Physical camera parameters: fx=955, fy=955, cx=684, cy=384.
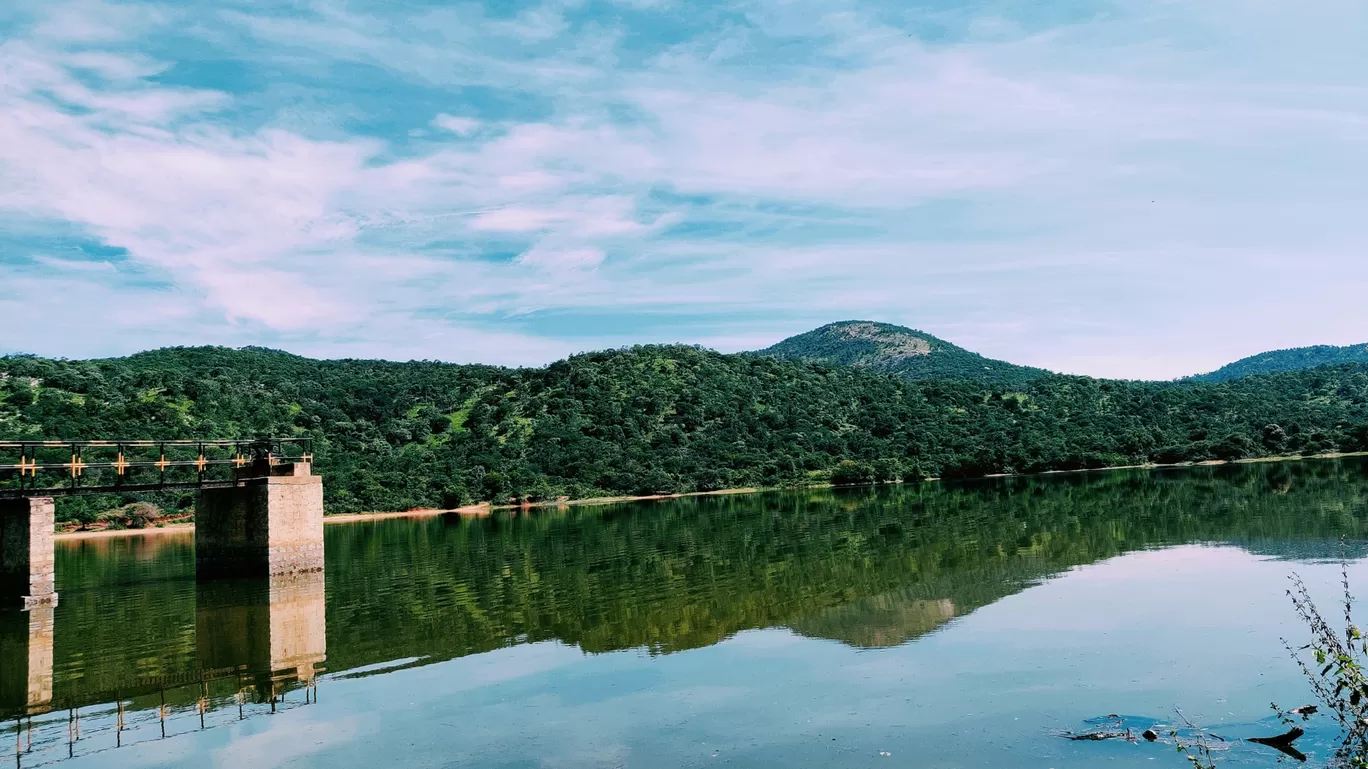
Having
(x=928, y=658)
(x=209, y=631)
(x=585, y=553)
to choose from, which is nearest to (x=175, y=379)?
(x=585, y=553)

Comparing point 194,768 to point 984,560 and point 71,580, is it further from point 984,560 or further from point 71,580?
point 71,580

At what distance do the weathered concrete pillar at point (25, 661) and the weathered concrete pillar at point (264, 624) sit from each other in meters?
3.03

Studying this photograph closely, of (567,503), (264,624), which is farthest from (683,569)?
(567,503)

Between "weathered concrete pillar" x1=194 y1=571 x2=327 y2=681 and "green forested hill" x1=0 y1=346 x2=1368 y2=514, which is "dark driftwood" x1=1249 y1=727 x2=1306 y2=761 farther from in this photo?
"green forested hill" x1=0 y1=346 x2=1368 y2=514

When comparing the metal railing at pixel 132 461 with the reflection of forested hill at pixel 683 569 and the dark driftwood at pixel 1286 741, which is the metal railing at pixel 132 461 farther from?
the dark driftwood at pixel 1286 741

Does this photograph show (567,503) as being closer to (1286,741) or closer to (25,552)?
(25,552)

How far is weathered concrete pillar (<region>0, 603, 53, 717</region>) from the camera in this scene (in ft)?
58.0

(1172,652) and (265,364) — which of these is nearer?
(1172,652)

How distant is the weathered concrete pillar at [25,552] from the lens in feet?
94.0

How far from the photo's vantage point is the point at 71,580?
127ft

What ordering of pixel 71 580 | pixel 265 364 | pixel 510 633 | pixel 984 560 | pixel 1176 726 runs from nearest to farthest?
pixel 1176 726, pixel 510 633, pixel 984 560, pixel 71 580, pixel 265 364

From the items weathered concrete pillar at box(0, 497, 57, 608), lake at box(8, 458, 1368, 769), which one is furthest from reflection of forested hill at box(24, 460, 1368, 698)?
weathered concrete pillar at box(0, 497, 57, 608)

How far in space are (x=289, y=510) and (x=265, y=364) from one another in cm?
9918

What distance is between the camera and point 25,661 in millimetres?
21312
